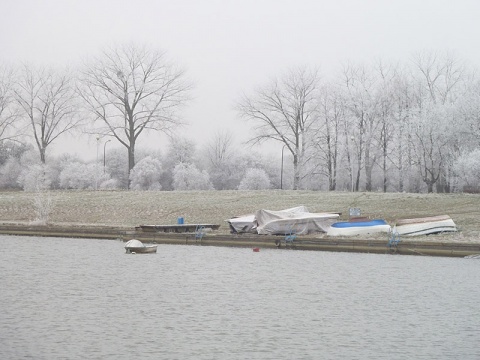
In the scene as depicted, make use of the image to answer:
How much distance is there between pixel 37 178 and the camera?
3275 inches

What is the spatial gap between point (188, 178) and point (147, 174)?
6.69 meters

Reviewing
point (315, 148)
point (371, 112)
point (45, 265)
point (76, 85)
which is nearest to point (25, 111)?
point (76, 85)

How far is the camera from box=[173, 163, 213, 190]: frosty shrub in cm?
12225

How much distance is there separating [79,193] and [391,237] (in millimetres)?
37324

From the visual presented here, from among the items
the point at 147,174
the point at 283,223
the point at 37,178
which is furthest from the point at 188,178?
the point at 283,223

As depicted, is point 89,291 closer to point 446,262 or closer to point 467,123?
point 446,262

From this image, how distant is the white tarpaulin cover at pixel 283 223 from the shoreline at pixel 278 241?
96 cm

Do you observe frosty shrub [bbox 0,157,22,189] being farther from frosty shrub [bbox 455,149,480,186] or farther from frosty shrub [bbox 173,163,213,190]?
frosty shrub [bbox 455,149,480,186]

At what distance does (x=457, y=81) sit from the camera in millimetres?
78188

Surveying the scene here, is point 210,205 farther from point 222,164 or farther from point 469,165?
point 222,164

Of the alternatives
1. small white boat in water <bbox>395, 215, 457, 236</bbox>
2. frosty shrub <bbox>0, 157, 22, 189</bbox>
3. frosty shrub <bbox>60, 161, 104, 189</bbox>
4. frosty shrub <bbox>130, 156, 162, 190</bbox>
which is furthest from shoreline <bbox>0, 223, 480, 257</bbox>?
frosty shrub <bbox>60, 161, 104, 189</bbox>

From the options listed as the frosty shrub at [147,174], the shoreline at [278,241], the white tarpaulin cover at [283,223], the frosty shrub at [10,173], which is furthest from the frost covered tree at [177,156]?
the white tarpaulin cover at [283,223]

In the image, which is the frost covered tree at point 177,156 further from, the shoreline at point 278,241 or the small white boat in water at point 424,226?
the small white boat in water at point 424,226

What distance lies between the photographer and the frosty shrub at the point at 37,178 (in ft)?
264
